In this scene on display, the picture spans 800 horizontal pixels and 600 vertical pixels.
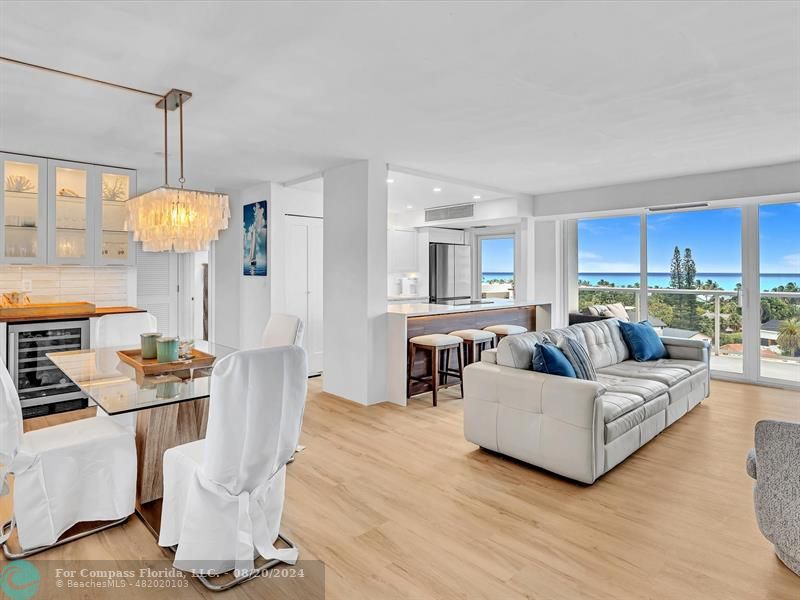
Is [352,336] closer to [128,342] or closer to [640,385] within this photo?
[128,342]

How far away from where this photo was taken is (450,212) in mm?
7438

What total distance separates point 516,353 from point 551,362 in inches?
10.8

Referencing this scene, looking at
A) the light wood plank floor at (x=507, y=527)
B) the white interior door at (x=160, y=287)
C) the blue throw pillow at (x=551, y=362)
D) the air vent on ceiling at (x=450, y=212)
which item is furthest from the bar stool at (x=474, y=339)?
the white interior door at (x=160, y=287)

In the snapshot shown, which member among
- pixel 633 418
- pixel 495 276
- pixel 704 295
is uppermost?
pixel 495 276

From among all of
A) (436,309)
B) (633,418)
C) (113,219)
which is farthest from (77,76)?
(633,418)

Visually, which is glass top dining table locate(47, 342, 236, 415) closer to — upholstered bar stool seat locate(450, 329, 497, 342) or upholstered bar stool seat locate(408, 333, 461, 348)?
upholstered bar stool seat locate(408, 333, 461, 348)

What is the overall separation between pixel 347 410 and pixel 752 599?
10.7ft

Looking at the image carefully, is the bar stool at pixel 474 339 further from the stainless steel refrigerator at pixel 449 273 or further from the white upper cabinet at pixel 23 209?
the white upper cabinet at pixel 23 209

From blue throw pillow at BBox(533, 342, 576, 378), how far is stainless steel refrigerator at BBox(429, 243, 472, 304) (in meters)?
5.04

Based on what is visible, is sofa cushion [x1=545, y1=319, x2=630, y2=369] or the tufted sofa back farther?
sofa cushion [x1=545, y1=319, x2=630, y2=369]

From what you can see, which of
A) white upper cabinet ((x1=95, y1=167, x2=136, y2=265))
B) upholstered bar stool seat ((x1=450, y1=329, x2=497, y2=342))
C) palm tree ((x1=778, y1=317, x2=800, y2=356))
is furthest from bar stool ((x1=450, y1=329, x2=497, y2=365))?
white upper cabinet ((x1=95, y1=167, x2=136, y2=265))

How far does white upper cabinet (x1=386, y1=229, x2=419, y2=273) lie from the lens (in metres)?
7.92

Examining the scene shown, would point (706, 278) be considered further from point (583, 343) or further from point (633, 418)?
point (633, 418)

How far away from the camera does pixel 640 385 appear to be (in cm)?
373
